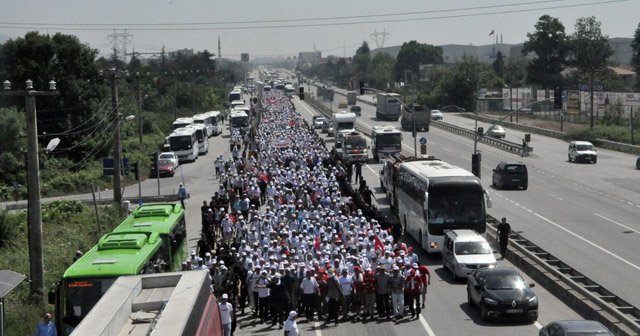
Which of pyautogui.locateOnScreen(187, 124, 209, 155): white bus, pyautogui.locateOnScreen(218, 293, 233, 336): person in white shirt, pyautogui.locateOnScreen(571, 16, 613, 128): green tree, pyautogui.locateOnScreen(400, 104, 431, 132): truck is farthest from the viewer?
pyautogui.locateOnScreen(571, 16, 613, 128): green tree

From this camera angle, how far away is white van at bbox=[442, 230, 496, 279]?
993 inches

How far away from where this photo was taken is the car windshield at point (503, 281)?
21.0 meters

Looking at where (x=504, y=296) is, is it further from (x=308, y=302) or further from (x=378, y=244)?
(x=378, y=244)

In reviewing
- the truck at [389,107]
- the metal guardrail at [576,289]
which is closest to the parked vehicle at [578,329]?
the metal guardrail at [576,289]

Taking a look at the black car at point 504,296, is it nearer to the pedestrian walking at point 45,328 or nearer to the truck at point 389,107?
the pedestrian walking at point 45,328

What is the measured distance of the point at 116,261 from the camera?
17609mm

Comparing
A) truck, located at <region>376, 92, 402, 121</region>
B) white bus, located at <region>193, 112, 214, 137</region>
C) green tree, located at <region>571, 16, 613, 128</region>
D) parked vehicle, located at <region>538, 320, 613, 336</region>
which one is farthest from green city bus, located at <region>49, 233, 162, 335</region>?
green tree, located at <region>571, 16, 613, 128</region>

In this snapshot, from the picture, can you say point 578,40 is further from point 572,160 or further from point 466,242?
point 466,242

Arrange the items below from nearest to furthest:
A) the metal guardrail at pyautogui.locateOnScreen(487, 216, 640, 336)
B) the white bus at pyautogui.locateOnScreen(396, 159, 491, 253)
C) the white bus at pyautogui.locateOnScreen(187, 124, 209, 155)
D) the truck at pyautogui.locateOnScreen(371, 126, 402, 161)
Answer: the metal guardrail at pyautogui.locateOnScreen(487, 216, 640, 336)
the white bus at pyautogui.locateOnScreen(396, 159, 491, 253)
the truck at pyautogui.locateOnScreen(371, 126, 402, 161)
the white bus at pyautogui.locateOnScreen(187, 124, 209, 155)

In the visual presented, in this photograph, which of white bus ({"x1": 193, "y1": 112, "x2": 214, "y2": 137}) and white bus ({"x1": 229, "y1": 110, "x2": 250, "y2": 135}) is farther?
white bus ({"x1": 229, "y1": 110, "x2": 250, "y2": 135})

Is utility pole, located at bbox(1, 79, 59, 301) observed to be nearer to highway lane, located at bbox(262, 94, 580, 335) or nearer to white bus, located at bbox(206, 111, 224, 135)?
highway lane, located at bbox(262, 94, 580, 335)

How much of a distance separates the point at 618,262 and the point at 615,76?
4448 inches

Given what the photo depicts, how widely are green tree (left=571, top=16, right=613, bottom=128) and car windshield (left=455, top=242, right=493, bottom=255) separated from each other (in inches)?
4255

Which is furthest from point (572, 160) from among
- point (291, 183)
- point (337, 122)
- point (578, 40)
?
point (578, 40)
